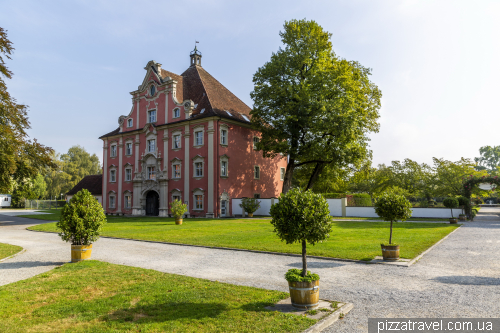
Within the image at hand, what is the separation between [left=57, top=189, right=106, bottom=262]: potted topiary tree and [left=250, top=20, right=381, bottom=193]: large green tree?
21969mm

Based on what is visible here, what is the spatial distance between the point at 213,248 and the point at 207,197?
2209 centimetres

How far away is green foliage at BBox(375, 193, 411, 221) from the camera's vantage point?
40.3ft

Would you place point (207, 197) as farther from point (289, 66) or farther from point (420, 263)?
point (420, 263)

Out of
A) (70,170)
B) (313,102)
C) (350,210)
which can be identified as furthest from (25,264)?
(70,170)

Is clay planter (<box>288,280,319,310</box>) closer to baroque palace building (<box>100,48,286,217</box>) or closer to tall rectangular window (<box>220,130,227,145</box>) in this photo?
baroque palace building (<box>100,48,286,217</box>)

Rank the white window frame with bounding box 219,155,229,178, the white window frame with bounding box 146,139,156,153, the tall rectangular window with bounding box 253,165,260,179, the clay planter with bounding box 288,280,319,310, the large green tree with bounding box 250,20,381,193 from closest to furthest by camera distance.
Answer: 1. the clay planter with bounding box 288,280,319,310
2. the large green tree with bounding box 250,20,381,193
3. the white window frame with bounding box 219,155,229,178
4. the tall rectangular window with bounding box 253,165,260,179
5. the white window frame with bounding box 146,139,156,153

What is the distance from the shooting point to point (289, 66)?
3394 centimetres

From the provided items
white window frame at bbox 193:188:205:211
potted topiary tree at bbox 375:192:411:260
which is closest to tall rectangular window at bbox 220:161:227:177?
white window frame at bbox 193:188:205:211

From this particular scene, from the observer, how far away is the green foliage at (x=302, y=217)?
6797 millimetres

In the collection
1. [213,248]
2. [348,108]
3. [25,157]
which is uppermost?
[348,108]

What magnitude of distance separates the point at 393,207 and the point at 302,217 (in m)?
6.88

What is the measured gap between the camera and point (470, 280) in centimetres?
880

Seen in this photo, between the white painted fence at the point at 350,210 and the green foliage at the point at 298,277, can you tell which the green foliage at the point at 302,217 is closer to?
the green foliage at the point at 298,277

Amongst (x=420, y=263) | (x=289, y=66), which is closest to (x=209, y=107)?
(x=289, y=66)
